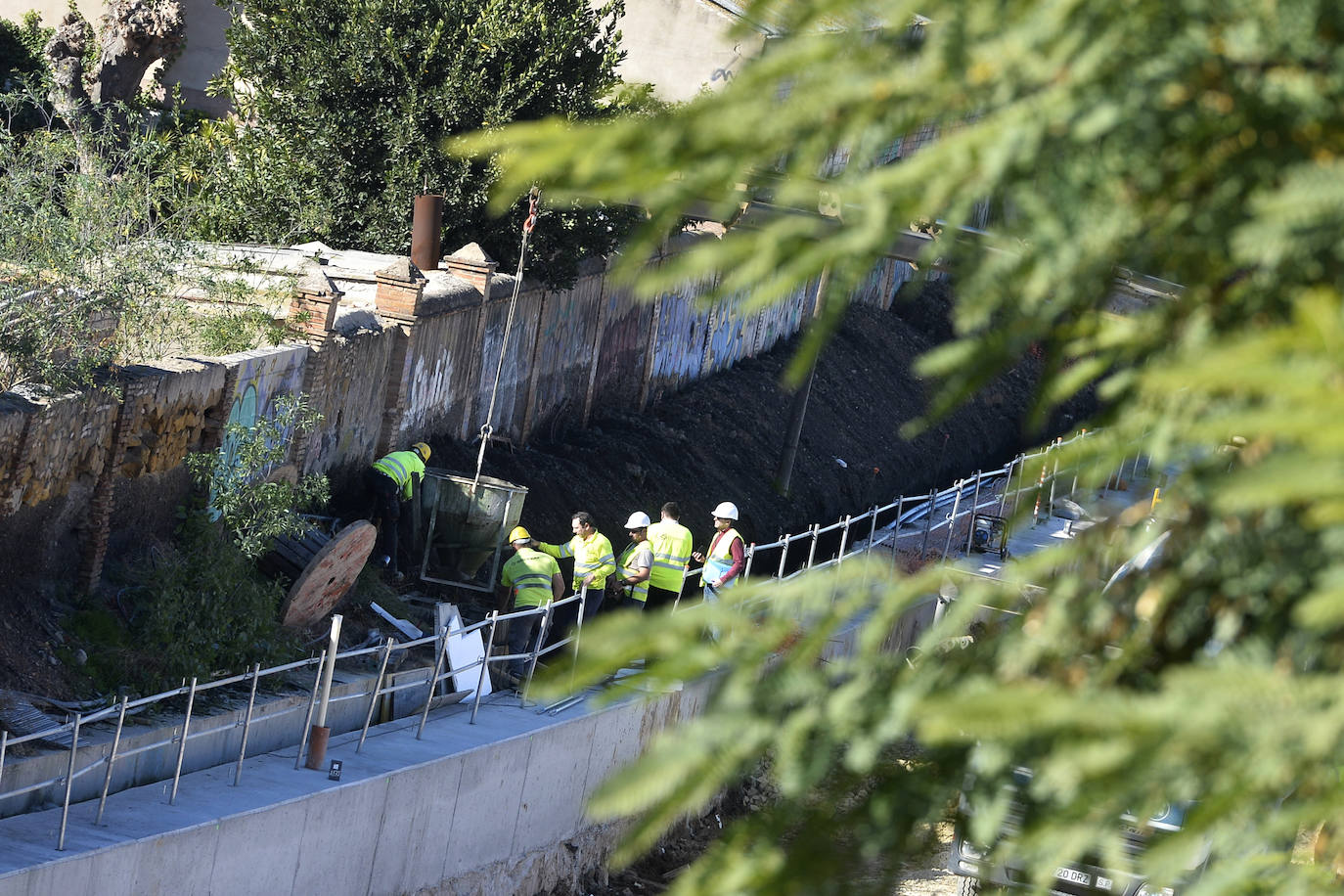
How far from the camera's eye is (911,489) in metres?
30.2

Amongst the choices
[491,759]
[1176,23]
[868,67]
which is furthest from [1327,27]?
[491,759]

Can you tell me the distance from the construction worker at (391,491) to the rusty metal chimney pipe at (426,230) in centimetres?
373

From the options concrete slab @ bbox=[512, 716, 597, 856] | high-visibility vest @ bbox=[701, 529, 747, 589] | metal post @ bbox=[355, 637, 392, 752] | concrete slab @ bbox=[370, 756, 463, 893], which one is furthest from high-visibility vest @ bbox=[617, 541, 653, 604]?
concrete slab @ bbox=[370, 756, 463, 893]

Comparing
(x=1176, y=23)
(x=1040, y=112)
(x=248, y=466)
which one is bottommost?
(x=248, y=466)

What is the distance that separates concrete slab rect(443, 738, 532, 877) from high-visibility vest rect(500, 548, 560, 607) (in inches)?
71.9

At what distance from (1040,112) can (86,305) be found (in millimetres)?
11108

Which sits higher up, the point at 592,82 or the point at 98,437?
the point at 592,82

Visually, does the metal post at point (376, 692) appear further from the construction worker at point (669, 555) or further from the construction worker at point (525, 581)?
the construction worker at point (669, 555)

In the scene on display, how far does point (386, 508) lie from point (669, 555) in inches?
105

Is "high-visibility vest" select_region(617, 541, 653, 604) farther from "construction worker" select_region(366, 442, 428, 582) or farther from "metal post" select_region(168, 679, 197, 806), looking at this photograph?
"metal post" select_region(168, 679, 197, 806)

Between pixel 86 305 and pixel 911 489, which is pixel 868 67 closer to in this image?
pixel 86 305

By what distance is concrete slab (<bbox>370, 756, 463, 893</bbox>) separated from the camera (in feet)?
37.4

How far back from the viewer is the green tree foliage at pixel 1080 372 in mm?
2232

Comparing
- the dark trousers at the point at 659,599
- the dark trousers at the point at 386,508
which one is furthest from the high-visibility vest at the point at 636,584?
the dark trousers at the point at 386,508
